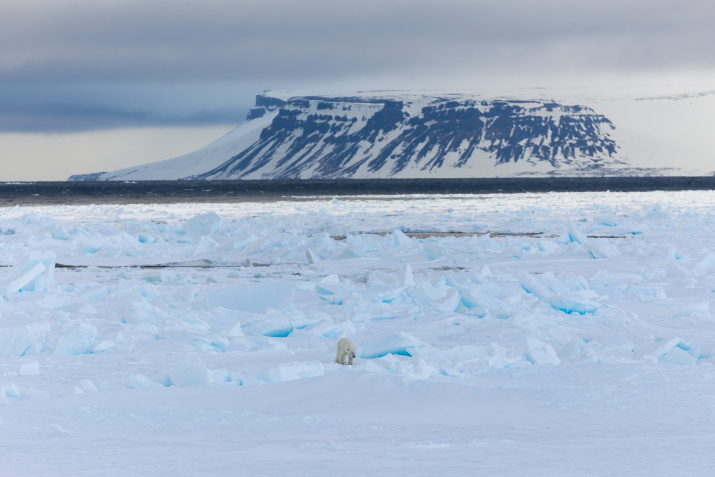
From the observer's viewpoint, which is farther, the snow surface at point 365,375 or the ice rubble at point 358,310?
the ice rubble at point 358,310

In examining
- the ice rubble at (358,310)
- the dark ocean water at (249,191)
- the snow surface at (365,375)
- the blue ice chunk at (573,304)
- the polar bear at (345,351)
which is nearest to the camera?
the snow surface at (365,375)

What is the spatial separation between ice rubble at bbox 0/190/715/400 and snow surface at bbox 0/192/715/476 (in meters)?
0.03

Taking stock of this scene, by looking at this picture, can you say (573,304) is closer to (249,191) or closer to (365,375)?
(365,375)

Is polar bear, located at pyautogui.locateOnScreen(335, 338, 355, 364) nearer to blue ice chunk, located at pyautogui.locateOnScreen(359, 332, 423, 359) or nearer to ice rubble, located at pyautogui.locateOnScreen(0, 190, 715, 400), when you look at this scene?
ice rubble, located at pyautogui.locateOnScreen(0, 190, 715, 400)

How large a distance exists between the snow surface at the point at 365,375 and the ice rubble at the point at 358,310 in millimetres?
26

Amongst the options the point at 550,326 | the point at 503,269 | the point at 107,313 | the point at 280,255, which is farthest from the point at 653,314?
the point at 280,255

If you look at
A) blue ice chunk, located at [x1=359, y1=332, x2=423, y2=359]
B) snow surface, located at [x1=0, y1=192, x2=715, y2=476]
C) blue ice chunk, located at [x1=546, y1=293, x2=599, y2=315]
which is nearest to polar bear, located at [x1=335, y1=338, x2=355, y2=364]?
snow surface, located at [x1=0, y1=192, x2=715, y2=476]

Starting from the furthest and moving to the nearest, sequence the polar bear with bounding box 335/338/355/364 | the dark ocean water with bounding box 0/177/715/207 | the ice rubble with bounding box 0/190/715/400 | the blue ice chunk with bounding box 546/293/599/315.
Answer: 1. the dark ocean water with bounding box 0/177/715/207
2. the blue ice chunk with bounding box 546/293/599/315
3. the ice rubble with bounding box 0/190/715/400
4. the polar bear with bounding box 335/338/355/364

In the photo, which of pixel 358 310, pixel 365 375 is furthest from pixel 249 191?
pixel 365 375

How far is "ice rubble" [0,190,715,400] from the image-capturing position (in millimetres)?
5430

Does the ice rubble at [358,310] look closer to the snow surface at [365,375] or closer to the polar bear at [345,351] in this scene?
the snow surface at [365,375]

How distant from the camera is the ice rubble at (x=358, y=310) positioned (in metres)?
5.43

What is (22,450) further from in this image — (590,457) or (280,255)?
(280,255)

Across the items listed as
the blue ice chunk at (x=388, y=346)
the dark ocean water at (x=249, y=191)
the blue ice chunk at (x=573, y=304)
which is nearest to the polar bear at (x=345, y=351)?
the blue ice chunk at (x=388, y=346)
